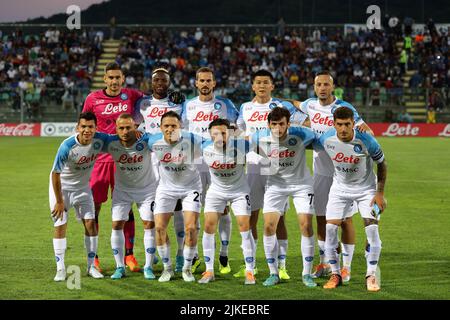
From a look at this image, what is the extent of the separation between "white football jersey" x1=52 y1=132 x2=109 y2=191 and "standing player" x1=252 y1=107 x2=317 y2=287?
6.26 ft

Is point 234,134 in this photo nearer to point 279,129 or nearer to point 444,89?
point 279,129

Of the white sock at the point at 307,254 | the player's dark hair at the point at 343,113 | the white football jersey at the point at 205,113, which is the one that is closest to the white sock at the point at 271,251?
the white sock at the point at 307,254

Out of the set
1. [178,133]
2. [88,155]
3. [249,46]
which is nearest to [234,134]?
[178,133]

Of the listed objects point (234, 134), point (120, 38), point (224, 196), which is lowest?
point (224, 196)

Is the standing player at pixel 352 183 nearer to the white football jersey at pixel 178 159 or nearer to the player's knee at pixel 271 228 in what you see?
the player's knee at pixel 271 228

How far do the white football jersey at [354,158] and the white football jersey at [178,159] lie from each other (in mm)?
1557

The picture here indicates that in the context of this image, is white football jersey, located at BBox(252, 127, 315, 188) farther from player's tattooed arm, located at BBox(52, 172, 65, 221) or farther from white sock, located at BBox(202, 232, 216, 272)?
player's tattooed arm, located at BBox(52, 172, 65, 221)

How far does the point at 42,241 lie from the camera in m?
12.5

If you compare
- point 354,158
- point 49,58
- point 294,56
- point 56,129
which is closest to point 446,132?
point 294,56

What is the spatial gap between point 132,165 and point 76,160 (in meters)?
0.68

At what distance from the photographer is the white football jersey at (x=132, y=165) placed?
391 inches

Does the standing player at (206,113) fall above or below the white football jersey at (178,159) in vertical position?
above
